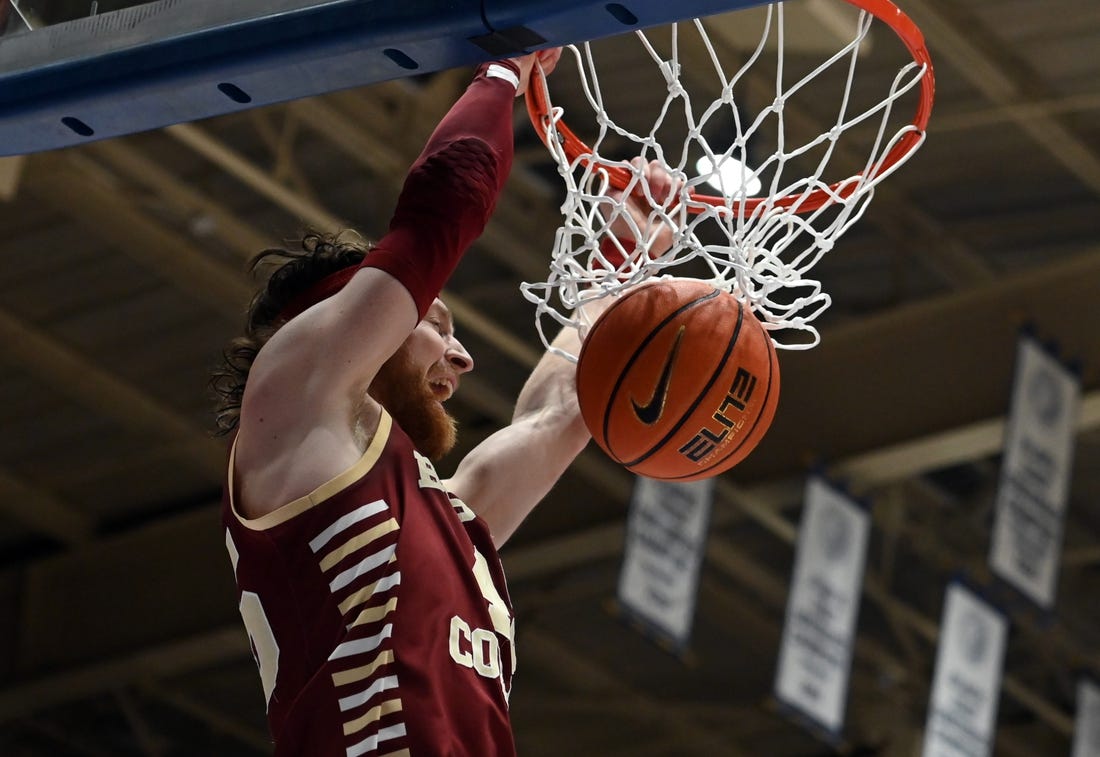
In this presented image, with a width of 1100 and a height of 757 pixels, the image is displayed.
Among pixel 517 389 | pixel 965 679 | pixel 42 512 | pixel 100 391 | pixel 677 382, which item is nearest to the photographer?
pixel 677 382

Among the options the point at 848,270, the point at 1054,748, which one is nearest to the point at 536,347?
the point at 848,270

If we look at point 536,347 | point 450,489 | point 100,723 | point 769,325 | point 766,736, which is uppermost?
point 769,325

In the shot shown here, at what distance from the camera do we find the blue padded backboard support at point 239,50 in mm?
2775

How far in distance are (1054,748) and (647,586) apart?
24.7ft

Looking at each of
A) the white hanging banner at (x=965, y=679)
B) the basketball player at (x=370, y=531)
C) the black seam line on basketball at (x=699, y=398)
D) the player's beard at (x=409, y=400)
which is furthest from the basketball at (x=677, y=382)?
the white hanging banner at (x=965, y=679)

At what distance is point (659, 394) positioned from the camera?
3191mm

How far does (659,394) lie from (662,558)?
6401 mm

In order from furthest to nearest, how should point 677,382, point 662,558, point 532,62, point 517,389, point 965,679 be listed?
point 517,389 → point 965,679 → point 662,558 → point 677,382 → point 532,62

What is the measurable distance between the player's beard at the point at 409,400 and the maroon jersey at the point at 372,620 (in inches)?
7.9

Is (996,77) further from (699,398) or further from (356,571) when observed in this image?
(356,571)

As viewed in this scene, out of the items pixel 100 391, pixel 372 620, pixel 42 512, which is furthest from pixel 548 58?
pixel 42 512

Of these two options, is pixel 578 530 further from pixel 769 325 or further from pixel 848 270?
pixel 769 325

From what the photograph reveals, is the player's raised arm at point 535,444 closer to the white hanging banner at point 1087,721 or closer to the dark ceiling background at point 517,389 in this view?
the dark ceiling background at point 517,389

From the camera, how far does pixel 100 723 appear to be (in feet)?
49.0
